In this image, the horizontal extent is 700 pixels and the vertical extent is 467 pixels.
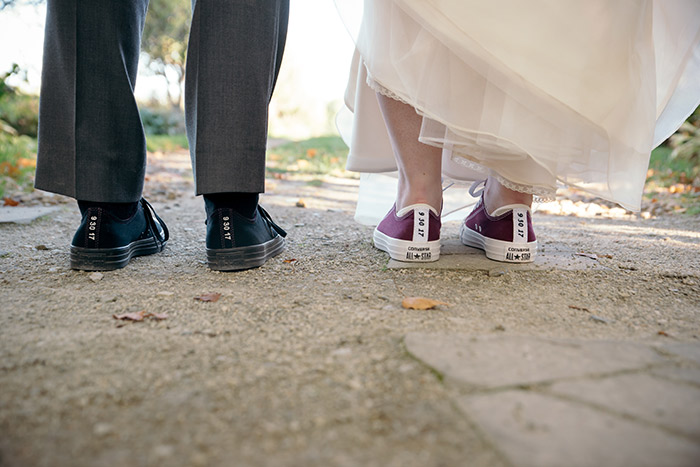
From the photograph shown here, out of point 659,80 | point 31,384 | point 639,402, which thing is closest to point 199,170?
point 31,384

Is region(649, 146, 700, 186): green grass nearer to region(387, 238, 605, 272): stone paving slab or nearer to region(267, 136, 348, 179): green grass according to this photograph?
region(267, 136, 348, 179): green grass

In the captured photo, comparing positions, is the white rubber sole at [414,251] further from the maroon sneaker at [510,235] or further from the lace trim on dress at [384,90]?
the lace trim on dress at [384,90]

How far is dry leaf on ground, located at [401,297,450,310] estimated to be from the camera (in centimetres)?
120

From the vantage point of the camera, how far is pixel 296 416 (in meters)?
0.74

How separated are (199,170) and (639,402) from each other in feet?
3.80

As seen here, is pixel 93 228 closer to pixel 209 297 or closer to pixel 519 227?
pixel 209 297

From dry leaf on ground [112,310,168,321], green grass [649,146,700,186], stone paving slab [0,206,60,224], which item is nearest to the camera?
dry leaf on ground [112,310,168,321]

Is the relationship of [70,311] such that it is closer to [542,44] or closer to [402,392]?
[402,392]

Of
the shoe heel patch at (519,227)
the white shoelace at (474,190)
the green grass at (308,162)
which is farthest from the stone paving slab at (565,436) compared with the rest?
the green grass at (308,162)

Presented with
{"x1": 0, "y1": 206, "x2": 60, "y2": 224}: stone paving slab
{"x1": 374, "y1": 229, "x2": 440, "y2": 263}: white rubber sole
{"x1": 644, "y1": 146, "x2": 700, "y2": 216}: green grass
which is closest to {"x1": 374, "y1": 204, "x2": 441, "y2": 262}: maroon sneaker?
{"x1": 374, "y1": 229, "x2": 440, "y2": 263}: white rubber sole

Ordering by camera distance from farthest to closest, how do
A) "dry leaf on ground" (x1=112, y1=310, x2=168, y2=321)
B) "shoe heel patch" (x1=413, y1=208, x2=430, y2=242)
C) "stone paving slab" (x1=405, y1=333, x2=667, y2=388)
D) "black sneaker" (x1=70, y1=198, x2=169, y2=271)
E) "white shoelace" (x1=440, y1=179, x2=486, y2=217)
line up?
1. "white shoelace" (x1=440, y1=179, x2=486, y2=217)
2. "shoe heel patch" (x1=413, y1=208, x2=430, y2=242)
3. "black sneaker" (x1=70, y1=198, x2=169, y2=271)
4. "dry leaf on ground" (x1=112, y1=310, x2=168, y2=321)
5. "stone paving slab" (x1=405, y1=333, x2=667, y2=388)

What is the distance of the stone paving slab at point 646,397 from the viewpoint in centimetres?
72

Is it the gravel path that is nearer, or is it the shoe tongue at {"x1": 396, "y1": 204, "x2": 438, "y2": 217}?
the gravel path

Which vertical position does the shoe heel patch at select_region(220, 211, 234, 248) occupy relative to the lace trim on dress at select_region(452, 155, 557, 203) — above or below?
below
